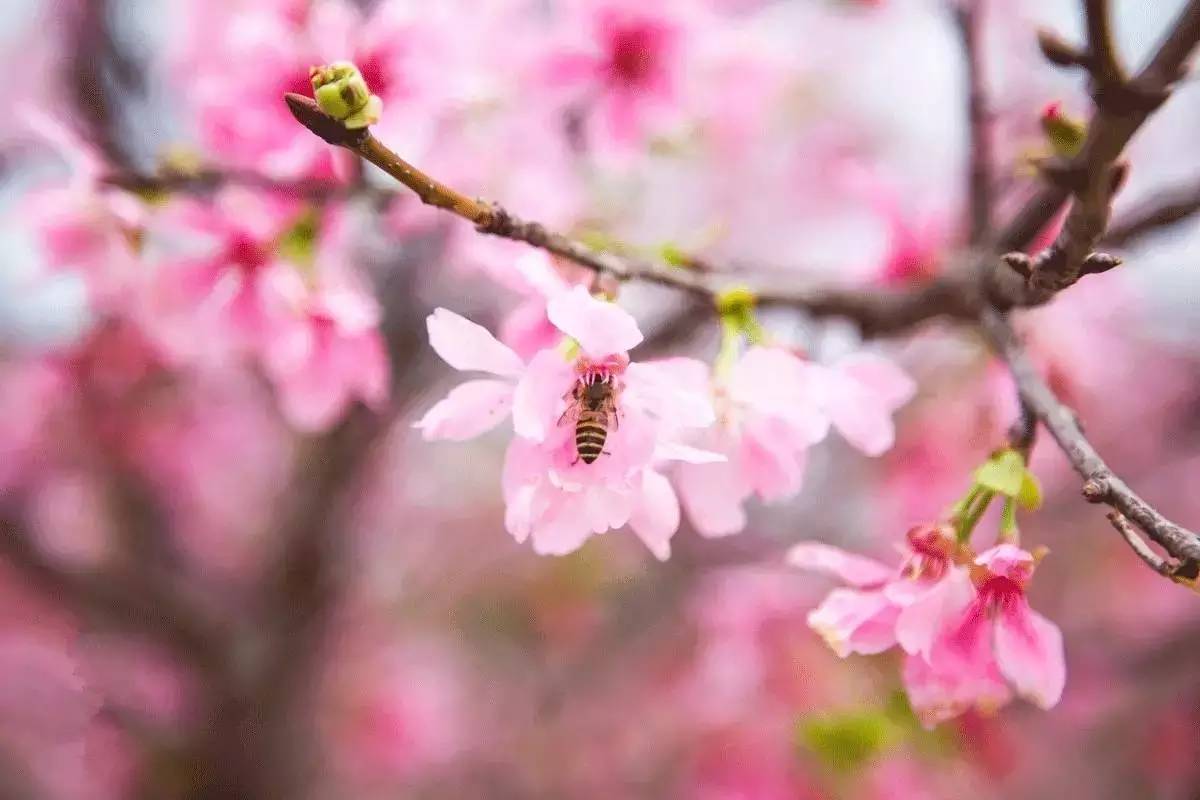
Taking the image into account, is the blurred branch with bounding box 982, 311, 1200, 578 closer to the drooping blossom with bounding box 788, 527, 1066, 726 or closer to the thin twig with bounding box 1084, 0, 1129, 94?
the drooping blossom with bounding box 788, 527, 1066, 726

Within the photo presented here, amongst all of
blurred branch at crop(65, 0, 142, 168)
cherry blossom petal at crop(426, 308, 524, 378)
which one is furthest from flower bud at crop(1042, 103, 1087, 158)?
blurred branch at crop(65, 0, 142, 168)

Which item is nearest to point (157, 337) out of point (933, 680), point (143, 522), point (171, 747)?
point (933, 680)

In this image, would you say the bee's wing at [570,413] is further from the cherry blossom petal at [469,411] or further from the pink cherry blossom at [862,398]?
the pink cherry blossom at [862,398]

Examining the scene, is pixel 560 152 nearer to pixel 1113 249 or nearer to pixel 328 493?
pixel 1113 249

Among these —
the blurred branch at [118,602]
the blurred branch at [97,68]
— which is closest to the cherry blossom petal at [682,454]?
the blurred branch at [97,68]

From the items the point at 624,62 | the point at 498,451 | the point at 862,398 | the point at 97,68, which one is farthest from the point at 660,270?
the point at 498,451

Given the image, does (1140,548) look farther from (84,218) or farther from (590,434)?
(84,218)

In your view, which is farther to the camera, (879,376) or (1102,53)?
(879,376)
